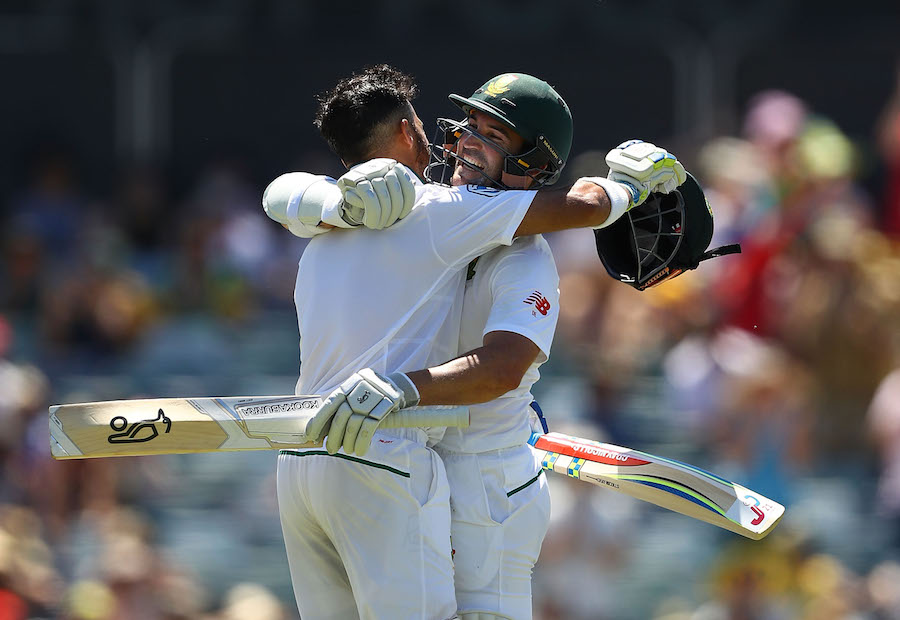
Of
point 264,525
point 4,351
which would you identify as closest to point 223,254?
point 4,351

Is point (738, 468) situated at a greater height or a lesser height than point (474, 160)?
lesser

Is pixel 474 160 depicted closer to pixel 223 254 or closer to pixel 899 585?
pixel 899 585

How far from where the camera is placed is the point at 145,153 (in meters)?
10.9

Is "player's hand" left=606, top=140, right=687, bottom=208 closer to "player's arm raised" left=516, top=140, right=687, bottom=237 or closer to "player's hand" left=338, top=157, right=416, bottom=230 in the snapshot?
"player's arm raised" left=516, top=140, right=687, bottom=237

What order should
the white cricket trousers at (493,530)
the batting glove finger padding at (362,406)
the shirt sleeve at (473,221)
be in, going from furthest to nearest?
the white cricket trousers at (493,530)
the shirt sleeve at (473,221)
the batting glove finger padding at (362,406)

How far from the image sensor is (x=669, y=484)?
4.25 meters

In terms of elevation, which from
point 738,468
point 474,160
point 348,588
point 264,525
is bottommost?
point 264,525

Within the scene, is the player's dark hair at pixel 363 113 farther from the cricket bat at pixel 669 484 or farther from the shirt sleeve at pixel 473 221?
the cricket bat at pixel 669 484

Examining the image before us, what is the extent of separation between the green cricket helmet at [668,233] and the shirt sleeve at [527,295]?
1.39 ft

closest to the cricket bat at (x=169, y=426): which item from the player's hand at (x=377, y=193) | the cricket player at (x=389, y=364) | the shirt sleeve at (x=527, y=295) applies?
the cricket player at (x=389, y=364)

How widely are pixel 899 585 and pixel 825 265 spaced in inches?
66.5

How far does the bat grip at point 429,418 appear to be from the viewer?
3.54 metres

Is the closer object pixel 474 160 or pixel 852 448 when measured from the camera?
pixel 474 160

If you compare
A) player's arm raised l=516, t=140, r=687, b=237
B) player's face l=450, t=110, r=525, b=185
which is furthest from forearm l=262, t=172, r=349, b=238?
player's arm raised l=516, t=140, r=687, b=237
